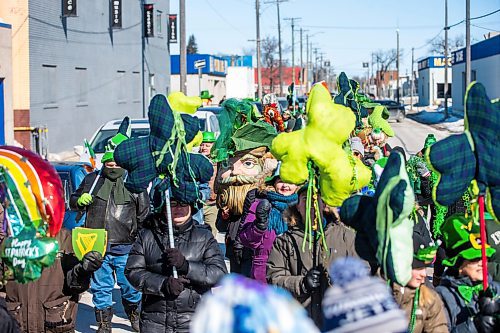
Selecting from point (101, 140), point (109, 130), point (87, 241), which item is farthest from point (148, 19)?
point (87, 241)

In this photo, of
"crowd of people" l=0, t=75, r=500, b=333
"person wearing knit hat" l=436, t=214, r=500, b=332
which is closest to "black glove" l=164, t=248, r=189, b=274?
"crowd of people" l=0, t=75, r=500, b=333

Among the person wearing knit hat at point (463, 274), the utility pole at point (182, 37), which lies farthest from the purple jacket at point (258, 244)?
the utility pole at point (182, 37)

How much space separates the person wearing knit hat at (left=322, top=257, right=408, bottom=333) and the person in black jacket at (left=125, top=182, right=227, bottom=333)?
8.78 feet

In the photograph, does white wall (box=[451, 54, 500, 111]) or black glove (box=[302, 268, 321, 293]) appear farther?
white wall (box=[451, 54, 500, 111])

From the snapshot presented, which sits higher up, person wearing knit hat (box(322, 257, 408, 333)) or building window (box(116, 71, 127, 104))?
building window (box(116, 71, 127, 104))

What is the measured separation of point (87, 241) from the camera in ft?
16.7

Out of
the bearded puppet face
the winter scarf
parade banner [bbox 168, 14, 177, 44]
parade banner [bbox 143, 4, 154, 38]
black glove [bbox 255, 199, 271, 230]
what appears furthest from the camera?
parade banner [bbox 168, 14, 177, 44]

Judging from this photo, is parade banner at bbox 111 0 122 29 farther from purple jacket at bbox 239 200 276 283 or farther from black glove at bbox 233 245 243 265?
purple jacket at bbox 239 200 276 283

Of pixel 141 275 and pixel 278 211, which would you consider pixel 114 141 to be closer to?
pixel 278 211

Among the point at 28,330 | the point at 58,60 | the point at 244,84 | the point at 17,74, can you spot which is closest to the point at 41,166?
the point at 28,330

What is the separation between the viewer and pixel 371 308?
7.43ft

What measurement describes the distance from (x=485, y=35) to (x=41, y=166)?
63.3m

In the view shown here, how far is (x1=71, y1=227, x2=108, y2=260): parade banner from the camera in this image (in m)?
5.06

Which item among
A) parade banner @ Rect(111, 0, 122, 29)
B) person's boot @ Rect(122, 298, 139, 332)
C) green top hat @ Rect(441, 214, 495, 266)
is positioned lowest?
person's boot @ Rect(122, 298, 139, 332)
